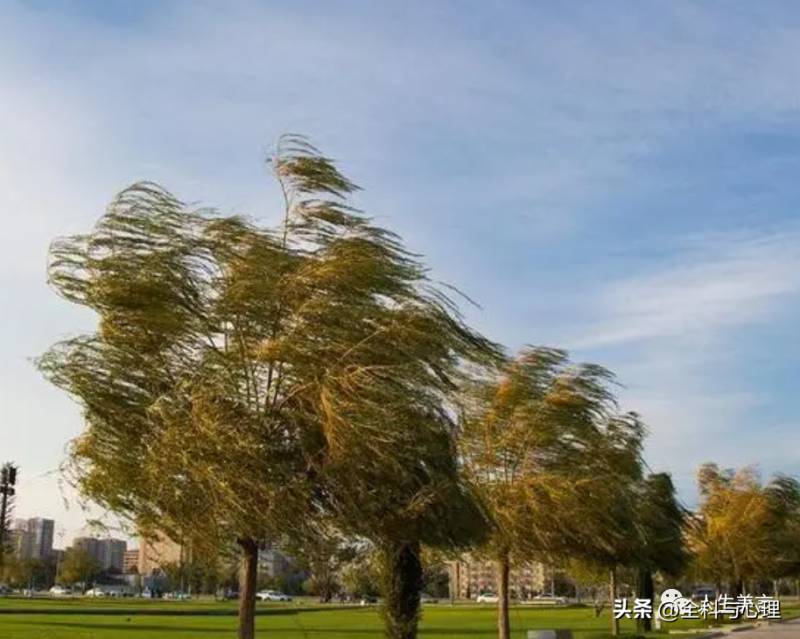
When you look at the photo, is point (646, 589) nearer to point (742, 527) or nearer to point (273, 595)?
point (742, 527)

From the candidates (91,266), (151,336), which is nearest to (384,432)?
(151,336)

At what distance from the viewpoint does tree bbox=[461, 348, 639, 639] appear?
79.1 feet

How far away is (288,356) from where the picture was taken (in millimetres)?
13883

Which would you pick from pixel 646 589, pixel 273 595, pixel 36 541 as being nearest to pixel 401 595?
pixel 646 589

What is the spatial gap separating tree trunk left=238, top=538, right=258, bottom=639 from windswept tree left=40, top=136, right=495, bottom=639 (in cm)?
3

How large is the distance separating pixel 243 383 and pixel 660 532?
2842 cm

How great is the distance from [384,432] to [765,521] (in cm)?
5187

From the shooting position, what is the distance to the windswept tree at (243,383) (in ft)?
43.8

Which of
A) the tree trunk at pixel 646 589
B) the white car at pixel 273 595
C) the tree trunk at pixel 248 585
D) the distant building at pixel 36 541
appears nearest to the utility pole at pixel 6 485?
the tree trunk at pixel 646 589

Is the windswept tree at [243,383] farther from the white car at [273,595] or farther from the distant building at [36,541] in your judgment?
the distant building at [36,541]

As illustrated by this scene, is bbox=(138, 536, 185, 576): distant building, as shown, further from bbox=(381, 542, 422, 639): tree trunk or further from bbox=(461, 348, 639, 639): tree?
bbox=(461, 348, 639, 639): tree

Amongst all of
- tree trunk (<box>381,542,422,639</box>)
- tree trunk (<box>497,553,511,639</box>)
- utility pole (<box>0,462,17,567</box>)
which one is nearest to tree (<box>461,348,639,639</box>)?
tree trunk (<box>497,553,511,639</box>)

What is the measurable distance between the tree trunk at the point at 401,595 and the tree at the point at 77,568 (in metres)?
130

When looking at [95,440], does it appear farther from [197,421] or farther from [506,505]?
[506,505]
